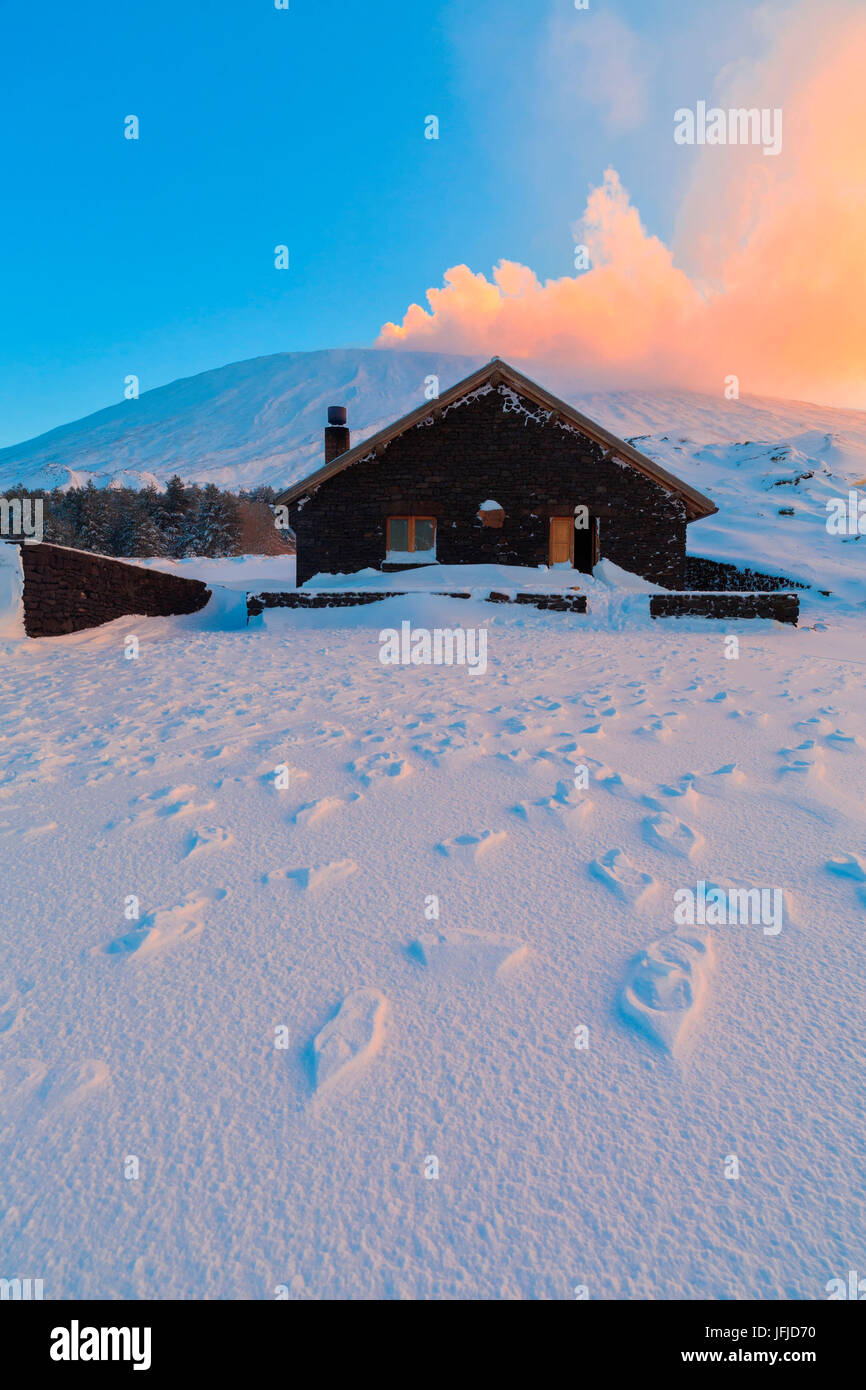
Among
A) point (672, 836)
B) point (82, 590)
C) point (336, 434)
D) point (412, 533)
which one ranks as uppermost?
point (336, 434)

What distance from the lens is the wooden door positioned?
642 inches

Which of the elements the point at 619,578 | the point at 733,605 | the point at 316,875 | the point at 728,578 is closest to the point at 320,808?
the point at 316,875

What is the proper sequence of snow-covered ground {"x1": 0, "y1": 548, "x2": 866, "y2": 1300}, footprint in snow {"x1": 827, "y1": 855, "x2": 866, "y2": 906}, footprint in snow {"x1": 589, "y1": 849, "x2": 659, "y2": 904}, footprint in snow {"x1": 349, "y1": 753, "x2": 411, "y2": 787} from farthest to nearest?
1. footprint in snow {"x1": 349, "y1": 753, "x2": 411, "y2": 787}
2. footprint in snow {"x1": 827, "y1": 855, "x2": 866, "y2": 906}
3. footprint in snow {"x1": 589, "y1": 849, "x2": 659, "y2": 904}
4. snow-covered ground {"x1": 0, "y1": 548, "x2": 866, "y2": 1300}

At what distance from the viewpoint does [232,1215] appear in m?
1.58

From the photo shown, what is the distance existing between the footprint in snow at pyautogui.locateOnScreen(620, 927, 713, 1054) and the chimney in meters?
17.7

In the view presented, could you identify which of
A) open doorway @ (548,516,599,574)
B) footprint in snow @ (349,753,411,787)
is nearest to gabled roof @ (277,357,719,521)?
open doorway @ (548,516,599,574)

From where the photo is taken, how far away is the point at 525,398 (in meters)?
15.6

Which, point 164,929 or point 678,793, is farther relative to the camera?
point 678,793

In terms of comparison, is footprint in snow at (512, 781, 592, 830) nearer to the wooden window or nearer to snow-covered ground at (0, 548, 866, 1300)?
snow-covered ground at (0, 548, 866, 1300)

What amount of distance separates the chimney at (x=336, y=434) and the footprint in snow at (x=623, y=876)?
17064 mm

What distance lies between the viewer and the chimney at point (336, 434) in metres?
18.3

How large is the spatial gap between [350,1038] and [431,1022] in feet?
0.86

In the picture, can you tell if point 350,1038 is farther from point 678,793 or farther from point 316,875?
point 678,793
